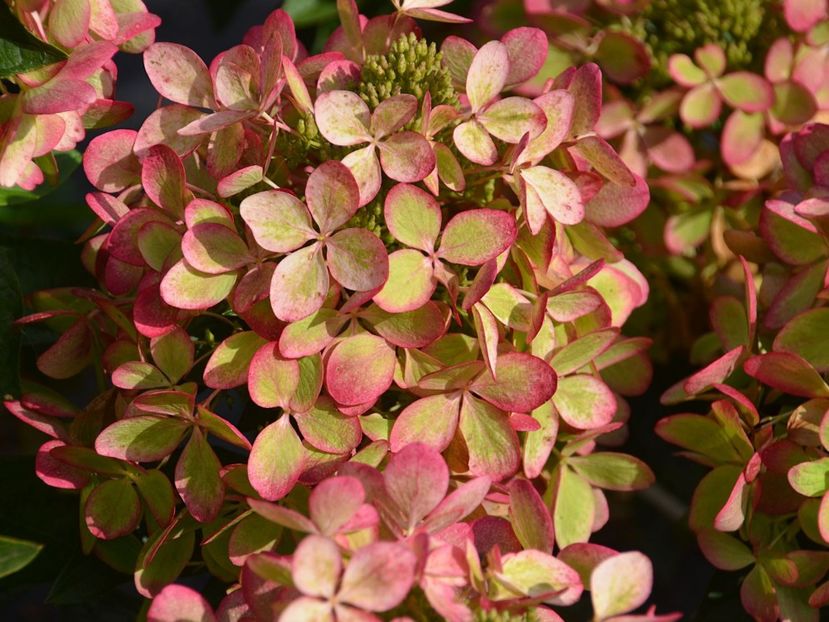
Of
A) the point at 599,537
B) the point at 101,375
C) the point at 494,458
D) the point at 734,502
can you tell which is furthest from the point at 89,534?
the point at 599,537

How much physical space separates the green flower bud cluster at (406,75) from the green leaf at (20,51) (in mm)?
166

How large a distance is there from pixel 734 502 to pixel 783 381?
7cm

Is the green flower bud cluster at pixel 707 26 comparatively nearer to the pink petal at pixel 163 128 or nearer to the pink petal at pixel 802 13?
the pink petal at pixel 802 13

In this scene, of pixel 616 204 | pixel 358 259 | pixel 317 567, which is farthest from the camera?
pixel 616 204

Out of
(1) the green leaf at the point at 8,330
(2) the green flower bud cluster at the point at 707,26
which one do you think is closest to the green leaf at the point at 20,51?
(1) the green leaf at the point at 8,330

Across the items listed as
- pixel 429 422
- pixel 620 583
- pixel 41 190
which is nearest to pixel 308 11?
pixel 41 190

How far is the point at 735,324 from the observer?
2.11 feet

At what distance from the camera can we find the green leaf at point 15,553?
0.61m

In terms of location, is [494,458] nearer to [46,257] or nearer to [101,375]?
[101,375]

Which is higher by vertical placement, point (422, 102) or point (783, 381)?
point (422, 102)

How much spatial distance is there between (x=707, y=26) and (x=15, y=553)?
0.60 meters

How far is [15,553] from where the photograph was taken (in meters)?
0.62

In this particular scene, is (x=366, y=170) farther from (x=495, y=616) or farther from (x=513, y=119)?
(x=495, y=616)

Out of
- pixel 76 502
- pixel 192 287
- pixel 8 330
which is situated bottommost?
pixel 76 502
